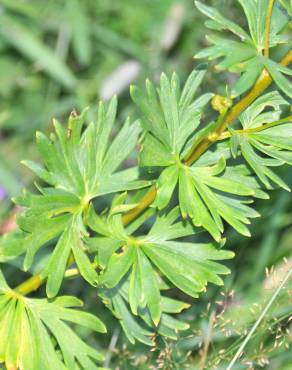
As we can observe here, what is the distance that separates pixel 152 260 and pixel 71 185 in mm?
239

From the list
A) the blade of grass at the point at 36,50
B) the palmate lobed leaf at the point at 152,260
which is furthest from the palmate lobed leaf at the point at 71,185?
the blade of grass at the point at 36,50

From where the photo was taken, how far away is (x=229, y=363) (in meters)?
1.61

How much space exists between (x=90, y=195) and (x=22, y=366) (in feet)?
1.20

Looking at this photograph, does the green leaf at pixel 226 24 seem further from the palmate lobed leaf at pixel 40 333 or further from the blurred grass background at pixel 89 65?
the blurred grass background at pixel 89 65

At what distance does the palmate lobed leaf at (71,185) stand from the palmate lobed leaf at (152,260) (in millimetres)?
45

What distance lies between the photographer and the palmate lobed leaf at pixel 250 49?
1331mm

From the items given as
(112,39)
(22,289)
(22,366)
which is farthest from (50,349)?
(112,39)

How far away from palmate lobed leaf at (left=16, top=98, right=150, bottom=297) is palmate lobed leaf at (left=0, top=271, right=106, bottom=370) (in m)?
0.10

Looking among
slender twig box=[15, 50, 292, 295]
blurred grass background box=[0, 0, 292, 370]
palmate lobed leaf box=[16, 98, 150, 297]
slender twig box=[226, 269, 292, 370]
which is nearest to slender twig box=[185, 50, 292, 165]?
slender twig box=[15, 50, 292, 295]

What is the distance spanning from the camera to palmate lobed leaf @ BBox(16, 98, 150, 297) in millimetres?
1496

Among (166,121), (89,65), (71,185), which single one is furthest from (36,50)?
(166,121)

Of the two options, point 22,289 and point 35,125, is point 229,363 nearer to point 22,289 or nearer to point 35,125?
point 22,289

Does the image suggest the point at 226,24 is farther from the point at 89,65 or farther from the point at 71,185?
Answer: the point at 89,65

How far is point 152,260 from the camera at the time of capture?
1.50 meters
